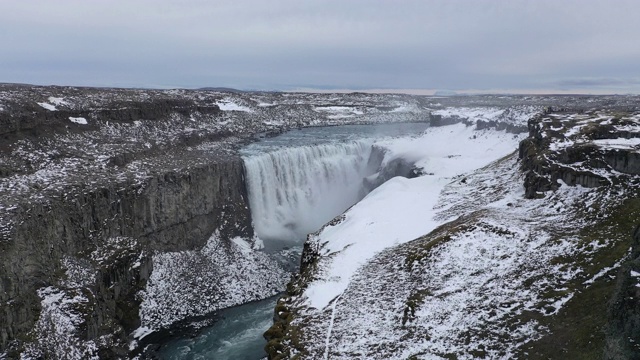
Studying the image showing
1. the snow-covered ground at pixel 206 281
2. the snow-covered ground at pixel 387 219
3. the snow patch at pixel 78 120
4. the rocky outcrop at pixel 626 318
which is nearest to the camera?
the rocky outcrop at pixel 626 318

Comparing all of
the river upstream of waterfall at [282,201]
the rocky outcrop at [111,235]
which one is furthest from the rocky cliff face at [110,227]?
the river upstream of waterfall at [282,201]

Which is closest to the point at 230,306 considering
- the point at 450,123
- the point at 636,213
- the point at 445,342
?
the point at 445,342

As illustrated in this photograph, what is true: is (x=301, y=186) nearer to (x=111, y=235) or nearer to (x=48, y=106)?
(x=111, y=235)

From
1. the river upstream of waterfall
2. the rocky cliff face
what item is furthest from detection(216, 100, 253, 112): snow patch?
the rocky cliff face

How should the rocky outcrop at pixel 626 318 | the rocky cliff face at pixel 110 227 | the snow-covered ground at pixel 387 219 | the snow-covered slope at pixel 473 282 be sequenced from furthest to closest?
the rocky cliff face at pixel 110 227, the snow-covered ground at pixel 387 219, the snow-covered slope at pixel 473 282, the rocky outcrop at pixel 626 318

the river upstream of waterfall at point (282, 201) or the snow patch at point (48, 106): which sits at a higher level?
the snow patch at point (48, 106)

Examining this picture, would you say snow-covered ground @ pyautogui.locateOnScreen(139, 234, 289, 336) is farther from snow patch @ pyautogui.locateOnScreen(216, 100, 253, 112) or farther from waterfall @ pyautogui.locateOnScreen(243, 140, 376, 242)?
snow patch @ pyautogui.locateOnScreen(216, 100, 253, 112)

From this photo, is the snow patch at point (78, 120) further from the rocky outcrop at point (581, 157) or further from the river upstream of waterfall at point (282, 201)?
the rocky outcrop at point (581, 157)

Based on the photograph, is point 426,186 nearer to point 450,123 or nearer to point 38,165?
A: point 38,165
